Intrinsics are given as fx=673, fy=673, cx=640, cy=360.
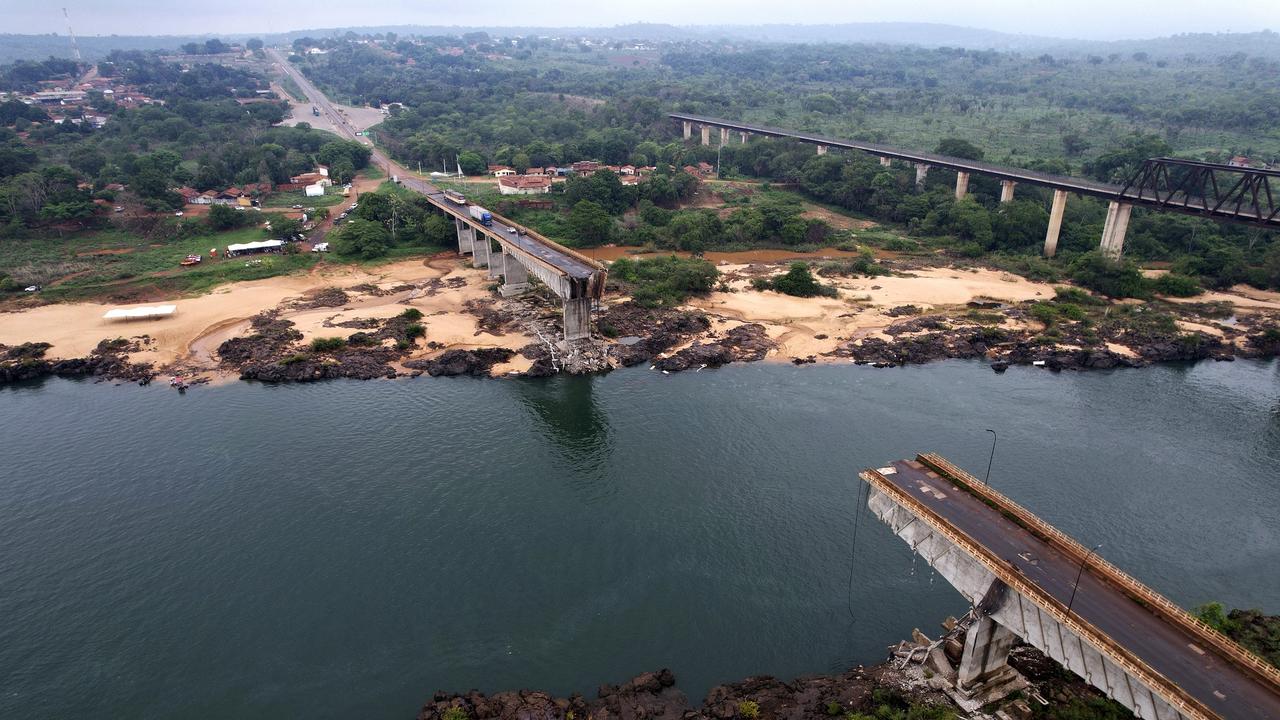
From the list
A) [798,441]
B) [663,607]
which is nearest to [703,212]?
[798,441]

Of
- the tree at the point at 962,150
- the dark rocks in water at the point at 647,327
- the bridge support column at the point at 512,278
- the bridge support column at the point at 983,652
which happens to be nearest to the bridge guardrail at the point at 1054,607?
the bridge support column at the point at 983,652

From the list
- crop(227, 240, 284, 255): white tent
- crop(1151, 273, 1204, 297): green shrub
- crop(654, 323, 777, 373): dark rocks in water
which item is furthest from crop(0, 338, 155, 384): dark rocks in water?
crop(1151, 273, 1204, 297): green shrub

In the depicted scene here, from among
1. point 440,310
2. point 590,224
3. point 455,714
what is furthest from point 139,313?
point 455,714

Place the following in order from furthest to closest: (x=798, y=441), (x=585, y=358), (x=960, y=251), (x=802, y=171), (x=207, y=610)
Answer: (x=802, y=171), (x=960, y=251), (x=585, y=358), (x=798, y=441), (x=207, y=610)

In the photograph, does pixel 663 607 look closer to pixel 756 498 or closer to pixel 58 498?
pixel 756 498

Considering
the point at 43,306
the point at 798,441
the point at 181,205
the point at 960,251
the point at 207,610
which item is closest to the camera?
the point at 207,610

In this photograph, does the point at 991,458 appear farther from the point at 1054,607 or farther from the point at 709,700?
the point at 709,700

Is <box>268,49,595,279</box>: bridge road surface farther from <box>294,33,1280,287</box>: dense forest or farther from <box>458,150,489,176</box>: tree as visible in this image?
<box>458,150,489,176</box>: tree
